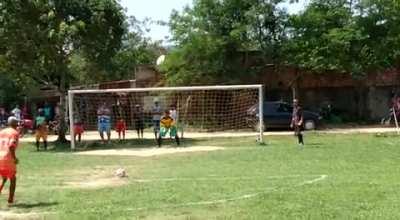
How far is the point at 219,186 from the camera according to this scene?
14.0 metres

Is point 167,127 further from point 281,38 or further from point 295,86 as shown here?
point 295,86

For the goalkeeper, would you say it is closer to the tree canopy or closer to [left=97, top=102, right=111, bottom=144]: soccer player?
[left=97, top=102, right=111, bottom=144]: soccer player

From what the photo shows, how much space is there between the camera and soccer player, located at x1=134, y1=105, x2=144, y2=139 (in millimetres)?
33188

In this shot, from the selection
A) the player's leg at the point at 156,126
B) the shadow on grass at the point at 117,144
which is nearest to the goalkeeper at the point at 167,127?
the shadow on grass at the point at 117,144

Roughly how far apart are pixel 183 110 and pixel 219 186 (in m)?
21.7

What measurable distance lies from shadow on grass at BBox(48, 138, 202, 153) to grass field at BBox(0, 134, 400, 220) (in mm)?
4306

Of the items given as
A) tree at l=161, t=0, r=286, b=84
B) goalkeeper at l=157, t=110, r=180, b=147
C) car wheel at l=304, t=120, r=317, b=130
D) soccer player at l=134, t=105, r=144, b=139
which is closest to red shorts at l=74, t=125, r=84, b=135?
soccer player at l=134, t=105, r=144, b=139

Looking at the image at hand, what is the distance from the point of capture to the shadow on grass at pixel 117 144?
27733 millimetres

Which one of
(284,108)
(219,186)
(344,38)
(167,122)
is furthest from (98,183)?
(344,38)

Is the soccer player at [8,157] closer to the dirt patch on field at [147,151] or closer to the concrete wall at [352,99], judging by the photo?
the dirt patch on field at [147,151]

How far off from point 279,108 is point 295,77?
15.7 ft

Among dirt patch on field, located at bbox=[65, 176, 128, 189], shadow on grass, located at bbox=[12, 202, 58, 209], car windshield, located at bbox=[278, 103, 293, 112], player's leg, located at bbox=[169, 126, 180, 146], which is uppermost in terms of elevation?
car windshield, located at bbox=[278, 103, 293, 112]

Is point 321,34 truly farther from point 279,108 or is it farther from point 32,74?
point 32,74

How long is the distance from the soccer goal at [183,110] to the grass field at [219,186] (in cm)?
1035
